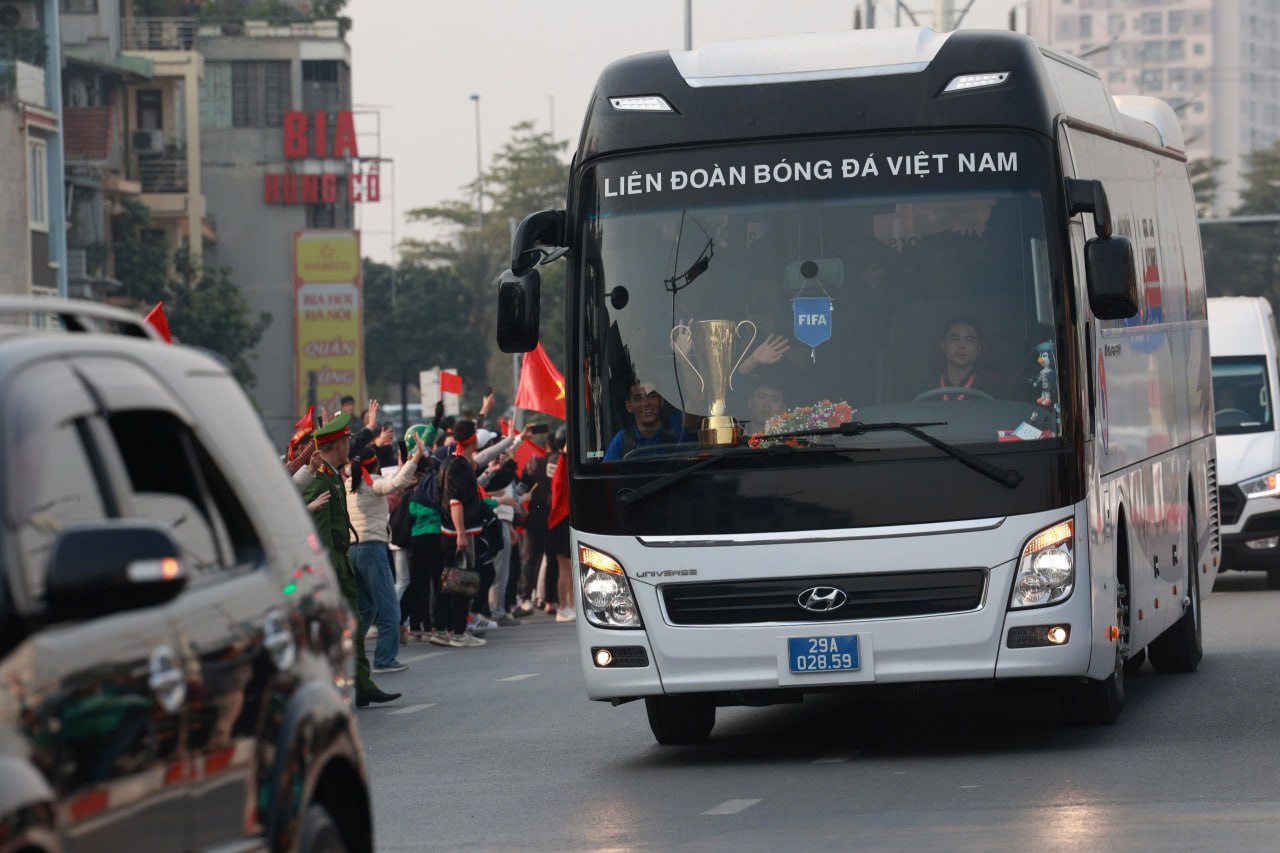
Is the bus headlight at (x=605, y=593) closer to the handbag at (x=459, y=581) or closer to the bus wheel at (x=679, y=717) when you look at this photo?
the bus wheel at (x=679, y=717)

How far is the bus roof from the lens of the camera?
1183 centimetres

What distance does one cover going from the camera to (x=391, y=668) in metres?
19.3

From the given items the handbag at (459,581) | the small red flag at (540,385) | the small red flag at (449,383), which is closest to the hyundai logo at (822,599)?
the handbag at (459,581)

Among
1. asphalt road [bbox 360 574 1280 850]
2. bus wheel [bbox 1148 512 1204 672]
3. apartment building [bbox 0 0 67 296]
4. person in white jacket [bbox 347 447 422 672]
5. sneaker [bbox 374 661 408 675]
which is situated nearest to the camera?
asphalt road [bbox 360 574 1280 850]

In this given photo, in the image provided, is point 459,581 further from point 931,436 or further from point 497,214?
point 497,214

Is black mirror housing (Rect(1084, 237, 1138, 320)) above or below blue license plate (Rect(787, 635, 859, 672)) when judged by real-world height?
above

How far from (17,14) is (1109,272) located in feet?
160

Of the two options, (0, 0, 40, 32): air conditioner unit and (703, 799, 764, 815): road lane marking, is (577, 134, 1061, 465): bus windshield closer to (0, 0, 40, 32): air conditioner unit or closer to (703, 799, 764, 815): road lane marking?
(703, 799, 764, 815): road lane marking

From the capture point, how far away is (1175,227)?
1709 cm

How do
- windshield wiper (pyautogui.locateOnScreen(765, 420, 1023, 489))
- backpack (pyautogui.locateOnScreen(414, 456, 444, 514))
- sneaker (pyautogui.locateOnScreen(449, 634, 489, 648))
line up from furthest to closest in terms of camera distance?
sneaker (pyautogui.locateOnScreen(449, 634, 489, 648)) < backpack (pyautogui.locateOnScreen(414, 456, 444, 514)) < windshield wiper (pyautogui.locateOnScreen(765, 420, 1023, 489))

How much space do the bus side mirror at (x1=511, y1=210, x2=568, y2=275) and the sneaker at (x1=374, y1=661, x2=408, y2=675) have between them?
7494mm

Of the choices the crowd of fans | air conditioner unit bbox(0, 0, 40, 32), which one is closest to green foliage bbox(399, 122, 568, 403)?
air conditioner unit bbox(0, 0, 40, 32)

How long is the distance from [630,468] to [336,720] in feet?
20.0

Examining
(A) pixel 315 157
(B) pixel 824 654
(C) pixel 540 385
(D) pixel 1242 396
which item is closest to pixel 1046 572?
(B) pixel 824 654
